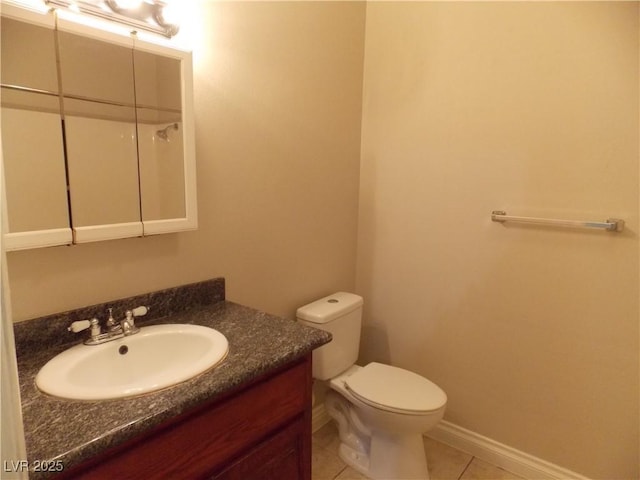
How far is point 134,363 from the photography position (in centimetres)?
116

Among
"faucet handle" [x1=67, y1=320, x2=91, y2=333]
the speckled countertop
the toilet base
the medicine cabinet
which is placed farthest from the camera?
the toilet base

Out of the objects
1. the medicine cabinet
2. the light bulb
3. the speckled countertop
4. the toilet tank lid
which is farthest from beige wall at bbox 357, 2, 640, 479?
the light bulb

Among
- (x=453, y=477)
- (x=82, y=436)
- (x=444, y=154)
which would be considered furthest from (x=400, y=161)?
(x=82, y=436)

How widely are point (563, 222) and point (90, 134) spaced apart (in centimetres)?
169

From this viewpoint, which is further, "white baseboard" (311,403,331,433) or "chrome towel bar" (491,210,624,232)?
"white baseboard" (311,403,331,433)

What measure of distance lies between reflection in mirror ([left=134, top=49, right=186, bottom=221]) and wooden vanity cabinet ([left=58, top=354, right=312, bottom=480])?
63 cm

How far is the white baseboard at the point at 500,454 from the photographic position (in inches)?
70.0

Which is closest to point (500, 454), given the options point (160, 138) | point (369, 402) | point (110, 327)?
point (369, 402)

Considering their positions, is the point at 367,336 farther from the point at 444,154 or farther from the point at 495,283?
the point at 444,154

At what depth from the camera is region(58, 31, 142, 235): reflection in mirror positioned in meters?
1.09

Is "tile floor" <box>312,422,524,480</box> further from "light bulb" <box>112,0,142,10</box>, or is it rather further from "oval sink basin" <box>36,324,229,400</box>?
"light bulb" <box>112,0,142,10</box>

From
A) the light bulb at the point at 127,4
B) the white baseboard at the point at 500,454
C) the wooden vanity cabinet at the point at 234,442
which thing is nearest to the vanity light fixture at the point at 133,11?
the light bulb at the point at 127,4

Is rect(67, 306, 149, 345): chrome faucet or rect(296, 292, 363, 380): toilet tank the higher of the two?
rect(67, 306, 149, 345): chrome faucet

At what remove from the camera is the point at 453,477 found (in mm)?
1844
